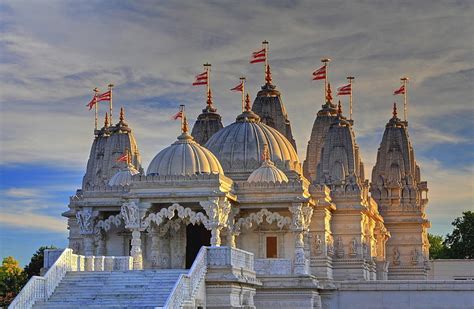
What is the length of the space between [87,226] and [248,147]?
779 cm

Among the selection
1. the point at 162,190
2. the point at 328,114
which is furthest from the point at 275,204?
the point at 328,114

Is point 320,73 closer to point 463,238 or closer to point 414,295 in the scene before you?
point 414,295

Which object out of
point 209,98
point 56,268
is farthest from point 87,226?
point 56,268

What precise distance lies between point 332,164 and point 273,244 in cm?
949

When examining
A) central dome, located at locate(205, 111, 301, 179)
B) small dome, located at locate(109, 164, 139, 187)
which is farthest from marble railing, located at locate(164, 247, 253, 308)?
small dome, located at locate(109, 164, 139, 187)

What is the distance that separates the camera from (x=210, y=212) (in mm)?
40031

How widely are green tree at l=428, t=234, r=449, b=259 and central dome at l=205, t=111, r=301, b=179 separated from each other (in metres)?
36.8

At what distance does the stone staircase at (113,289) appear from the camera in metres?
30.7

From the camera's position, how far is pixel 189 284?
31.2 m

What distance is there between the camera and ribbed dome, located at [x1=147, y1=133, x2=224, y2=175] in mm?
41594

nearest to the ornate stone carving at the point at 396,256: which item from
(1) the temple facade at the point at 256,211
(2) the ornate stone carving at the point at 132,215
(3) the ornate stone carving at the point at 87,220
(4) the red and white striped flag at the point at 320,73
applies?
(1) the temple facade at the point at 256,211

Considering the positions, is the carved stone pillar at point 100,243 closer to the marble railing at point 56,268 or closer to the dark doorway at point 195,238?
the dark doorway at point 195,238

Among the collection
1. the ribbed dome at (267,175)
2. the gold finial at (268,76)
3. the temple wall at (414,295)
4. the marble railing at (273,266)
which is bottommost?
the temple wall at (414,295)

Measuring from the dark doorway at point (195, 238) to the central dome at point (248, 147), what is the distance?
10.9 feet
